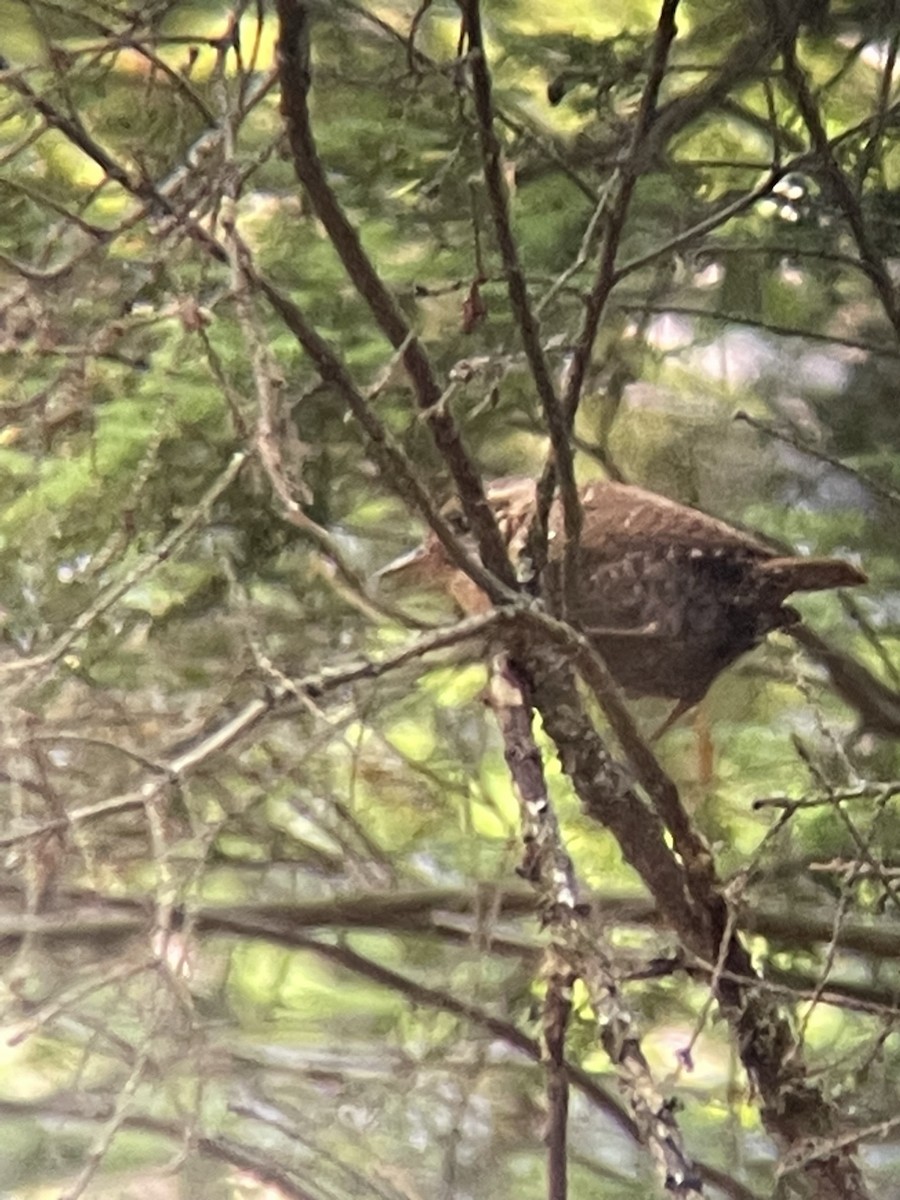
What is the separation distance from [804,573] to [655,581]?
2.4 inches

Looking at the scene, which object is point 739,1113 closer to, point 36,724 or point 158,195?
point 36,724

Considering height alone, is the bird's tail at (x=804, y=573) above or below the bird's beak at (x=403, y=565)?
above

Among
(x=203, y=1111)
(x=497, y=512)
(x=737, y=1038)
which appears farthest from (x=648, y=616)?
(x=203, y=1111)

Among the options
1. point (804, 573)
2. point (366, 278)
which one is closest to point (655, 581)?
point (804, 573)

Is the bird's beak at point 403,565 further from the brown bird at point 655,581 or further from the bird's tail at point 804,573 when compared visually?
the bird's tail at point 804,573

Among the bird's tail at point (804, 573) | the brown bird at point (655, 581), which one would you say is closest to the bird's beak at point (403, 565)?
the brown bird at point (655, 581)

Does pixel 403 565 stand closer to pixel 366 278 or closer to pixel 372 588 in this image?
pixel 372 588

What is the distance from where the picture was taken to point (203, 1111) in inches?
24.3

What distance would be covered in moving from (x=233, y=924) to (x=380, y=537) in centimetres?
20

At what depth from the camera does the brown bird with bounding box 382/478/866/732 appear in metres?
0.55

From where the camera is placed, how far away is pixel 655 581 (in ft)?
1.83

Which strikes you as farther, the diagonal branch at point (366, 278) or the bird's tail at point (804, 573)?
the bird's tail at point (804, 573)

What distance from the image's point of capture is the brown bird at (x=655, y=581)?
1.81ft

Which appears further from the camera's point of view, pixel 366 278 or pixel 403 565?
pixel 403 565
